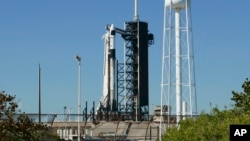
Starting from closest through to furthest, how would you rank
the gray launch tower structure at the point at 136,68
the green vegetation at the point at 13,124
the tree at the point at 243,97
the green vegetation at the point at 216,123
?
the green vegetation at the point at 13,124 → the green vegetation at the point at 216,123 → the tree at the point at 243,97 → the gray launch tower structure at the point at 136,68

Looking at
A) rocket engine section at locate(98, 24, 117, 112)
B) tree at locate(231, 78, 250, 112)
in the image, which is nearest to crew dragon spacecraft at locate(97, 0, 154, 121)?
rocket engine section at locate(98, 24, 117, 112)

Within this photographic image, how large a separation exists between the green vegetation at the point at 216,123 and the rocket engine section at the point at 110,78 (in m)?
62.9

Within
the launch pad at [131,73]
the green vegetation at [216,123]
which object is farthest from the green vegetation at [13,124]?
the launch pad at [131,73]

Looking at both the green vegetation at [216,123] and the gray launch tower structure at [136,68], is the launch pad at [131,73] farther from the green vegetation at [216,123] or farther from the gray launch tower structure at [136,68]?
the green vegetation at [216,123]

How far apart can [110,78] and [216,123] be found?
6985 centimetres

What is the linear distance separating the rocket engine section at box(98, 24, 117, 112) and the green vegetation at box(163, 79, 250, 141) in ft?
206

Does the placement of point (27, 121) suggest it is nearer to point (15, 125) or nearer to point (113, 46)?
point (15, 125)

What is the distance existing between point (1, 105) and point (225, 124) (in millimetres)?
12101

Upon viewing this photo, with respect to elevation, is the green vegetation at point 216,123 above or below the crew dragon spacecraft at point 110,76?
below

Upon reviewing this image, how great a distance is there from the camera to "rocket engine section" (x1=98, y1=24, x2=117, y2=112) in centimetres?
10375

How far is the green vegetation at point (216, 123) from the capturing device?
1320 inches

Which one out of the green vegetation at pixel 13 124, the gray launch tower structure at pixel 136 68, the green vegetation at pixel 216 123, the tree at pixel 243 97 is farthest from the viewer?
the gray launch tower structure at pixel 136 68

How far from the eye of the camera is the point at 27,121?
30203mm

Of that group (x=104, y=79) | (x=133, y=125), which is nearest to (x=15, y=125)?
(x=133, y=125)
